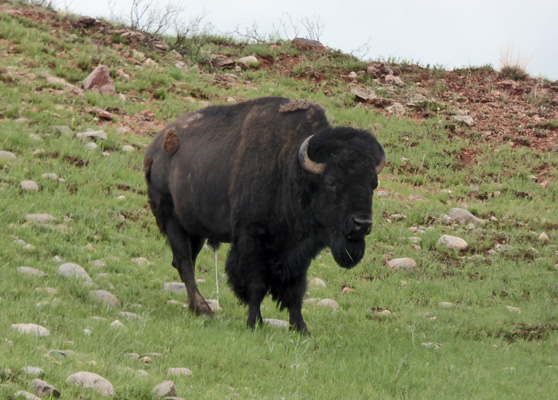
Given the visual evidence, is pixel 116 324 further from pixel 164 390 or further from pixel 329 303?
pixel 329 303

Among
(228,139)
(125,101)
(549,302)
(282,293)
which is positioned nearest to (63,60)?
(125,101)

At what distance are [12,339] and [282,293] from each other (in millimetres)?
3004

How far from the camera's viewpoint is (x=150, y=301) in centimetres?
735

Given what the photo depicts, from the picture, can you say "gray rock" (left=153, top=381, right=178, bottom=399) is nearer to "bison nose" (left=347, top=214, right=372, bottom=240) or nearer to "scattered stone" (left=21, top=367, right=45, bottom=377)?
"scattered stone" (left=21, top=367, right=45, bottom=377)

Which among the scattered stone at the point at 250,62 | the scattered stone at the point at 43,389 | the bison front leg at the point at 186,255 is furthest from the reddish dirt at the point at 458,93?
the scattered stone at the point at 43,389

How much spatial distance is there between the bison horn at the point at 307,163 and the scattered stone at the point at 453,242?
433 cm

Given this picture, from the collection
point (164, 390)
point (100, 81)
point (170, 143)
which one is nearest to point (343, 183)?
point (170, 143)

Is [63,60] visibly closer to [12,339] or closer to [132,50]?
[132,50]

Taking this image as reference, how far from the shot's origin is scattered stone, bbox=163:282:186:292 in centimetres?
809

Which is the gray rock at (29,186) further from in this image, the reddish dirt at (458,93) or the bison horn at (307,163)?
the reddish dirt at (458,93)

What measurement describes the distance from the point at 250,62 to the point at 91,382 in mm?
15080

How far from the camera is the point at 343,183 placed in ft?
20.4

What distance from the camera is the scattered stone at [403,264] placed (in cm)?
941

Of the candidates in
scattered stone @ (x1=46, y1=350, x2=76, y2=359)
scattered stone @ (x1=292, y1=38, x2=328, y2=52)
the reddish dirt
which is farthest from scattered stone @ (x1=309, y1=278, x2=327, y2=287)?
scattered stone @ (x1=292, y1=38, x2=328, y2=52)
